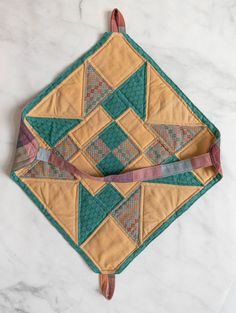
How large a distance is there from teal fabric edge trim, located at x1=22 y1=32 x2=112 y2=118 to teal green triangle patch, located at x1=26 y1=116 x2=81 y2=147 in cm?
3

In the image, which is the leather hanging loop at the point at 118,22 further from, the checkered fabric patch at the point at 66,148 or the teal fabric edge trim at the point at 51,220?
the teal fabric edge trim at the point at 51,220

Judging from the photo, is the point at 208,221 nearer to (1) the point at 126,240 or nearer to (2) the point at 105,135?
(1) the point at 126,240

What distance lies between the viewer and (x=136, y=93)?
103cm

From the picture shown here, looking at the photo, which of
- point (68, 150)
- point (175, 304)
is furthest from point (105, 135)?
point (175, 304)

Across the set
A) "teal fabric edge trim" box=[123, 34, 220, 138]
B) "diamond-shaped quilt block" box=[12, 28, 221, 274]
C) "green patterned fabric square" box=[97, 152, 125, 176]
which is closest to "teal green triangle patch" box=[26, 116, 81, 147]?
"diamond-shaped quilt block" box=[12, 28, 221, 274]

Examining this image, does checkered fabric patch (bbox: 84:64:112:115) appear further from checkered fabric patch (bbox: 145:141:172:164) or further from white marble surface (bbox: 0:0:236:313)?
checkered fabric patch (bbox: 145:141:172:164)

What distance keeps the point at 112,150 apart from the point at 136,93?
6.6 inches

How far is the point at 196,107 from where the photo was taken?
1.03 m

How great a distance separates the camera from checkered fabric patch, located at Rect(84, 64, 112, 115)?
1.03 metres

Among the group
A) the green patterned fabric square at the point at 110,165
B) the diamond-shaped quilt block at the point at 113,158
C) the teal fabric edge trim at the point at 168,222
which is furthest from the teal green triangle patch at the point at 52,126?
the teal fabric edge trim at the point at 168,222

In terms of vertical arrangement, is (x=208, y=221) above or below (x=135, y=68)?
below

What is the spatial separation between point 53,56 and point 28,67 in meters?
0.08

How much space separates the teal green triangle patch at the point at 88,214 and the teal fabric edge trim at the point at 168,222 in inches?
5.0

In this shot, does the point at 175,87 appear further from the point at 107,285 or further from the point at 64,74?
the point at 107,285
